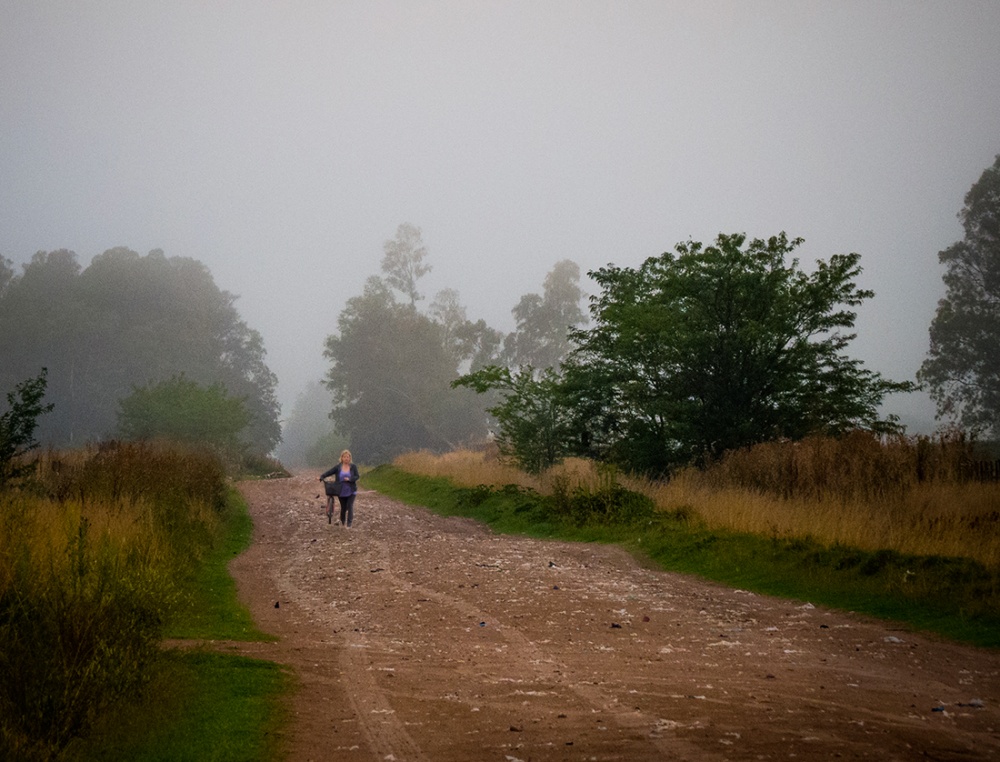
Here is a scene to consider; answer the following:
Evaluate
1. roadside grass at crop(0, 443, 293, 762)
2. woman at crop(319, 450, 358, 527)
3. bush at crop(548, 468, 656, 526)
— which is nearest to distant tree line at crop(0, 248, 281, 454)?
woman at crop(319, 450, 358, 527)

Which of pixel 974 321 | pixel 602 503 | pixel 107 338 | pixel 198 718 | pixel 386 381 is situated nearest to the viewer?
pixel 198 718

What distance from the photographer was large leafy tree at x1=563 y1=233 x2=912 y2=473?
22141 mm

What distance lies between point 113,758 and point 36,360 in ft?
256

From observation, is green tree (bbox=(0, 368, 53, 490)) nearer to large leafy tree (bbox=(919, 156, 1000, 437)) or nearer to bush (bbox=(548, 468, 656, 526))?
bush (bbox=(548, 468, 656, 526))

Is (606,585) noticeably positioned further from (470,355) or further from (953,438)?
(470,355)

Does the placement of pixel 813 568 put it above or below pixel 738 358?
below

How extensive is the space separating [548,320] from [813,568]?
71.0 metres

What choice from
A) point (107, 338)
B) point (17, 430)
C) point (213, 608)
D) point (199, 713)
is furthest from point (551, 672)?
point (107, 338)

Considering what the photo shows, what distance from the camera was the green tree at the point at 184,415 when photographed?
46500mm

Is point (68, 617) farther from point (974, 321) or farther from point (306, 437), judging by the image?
point (306, 437)

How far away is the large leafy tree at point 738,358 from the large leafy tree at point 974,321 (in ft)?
79.3

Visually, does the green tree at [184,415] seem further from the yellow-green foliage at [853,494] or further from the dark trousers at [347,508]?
the yellow-green foliage at [853,494]

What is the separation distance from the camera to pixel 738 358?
885 inches

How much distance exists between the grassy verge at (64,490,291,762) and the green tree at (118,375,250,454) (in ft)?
131
